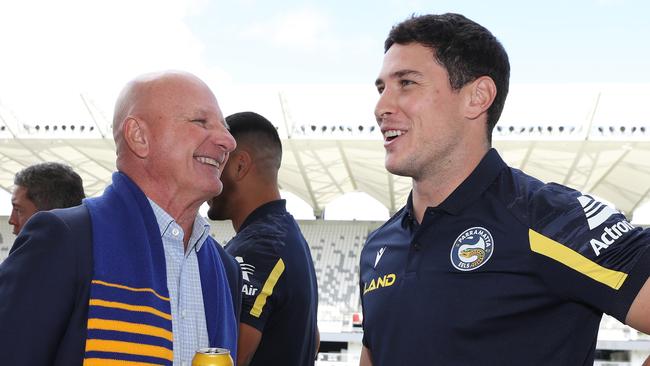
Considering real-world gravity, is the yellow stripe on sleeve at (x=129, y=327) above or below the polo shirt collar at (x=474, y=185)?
below

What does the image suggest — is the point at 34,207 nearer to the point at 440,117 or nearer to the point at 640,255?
the point at 440,117

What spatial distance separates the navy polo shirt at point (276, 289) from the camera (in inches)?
98.4

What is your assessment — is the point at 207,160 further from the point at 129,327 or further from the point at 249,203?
the point at 249,203

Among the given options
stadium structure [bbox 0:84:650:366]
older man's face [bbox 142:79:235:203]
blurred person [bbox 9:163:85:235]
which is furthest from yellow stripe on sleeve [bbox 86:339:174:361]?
stadium structure [bbox 0:84:650:366]

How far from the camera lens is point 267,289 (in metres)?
2.51

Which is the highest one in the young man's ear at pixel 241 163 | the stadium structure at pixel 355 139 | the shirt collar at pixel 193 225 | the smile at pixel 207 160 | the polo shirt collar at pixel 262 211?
the smile at pixel 207 160

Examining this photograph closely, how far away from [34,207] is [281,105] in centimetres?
1736

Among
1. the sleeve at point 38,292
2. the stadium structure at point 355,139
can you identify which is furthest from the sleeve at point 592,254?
the stadium structure at point 355,139

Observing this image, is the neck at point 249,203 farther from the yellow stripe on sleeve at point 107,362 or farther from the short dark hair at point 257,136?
the yellow stripe on sleeve at point 107,362

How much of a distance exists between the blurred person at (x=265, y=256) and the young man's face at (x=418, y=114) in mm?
794

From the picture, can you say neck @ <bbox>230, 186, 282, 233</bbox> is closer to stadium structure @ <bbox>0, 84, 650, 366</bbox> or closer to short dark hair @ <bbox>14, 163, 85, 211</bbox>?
short dark hair @ <bbox>14, 163, 85, 211</bbox>

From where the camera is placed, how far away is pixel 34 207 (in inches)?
146

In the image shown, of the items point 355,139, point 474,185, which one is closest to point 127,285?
point 474,185

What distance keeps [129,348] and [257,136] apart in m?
1.50
